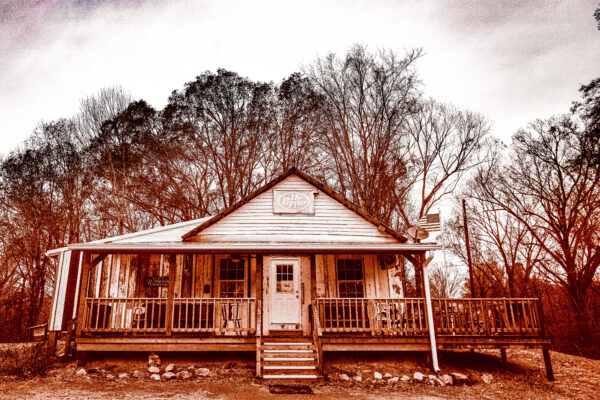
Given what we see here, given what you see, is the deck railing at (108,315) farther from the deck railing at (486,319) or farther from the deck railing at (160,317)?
the deck railing at (486,319)

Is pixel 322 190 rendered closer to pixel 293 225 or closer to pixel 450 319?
pixel 293 225

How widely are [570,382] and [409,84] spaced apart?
1596cm

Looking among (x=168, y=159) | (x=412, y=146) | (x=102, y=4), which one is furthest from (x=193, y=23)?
(x=412, y=146)

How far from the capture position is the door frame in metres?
11.2

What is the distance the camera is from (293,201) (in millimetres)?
12562

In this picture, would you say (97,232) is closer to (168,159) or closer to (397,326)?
(168,159)

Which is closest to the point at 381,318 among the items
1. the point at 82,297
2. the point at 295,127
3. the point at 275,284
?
the point at 275,284

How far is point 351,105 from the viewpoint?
21.8m

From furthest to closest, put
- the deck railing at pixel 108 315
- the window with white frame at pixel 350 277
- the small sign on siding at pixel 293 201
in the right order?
the small sign on siding at pixel 293 201 < the window with white frame at pixel 350 277 < the deck railing at pixel 108 315

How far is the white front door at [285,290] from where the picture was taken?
11.3 metres

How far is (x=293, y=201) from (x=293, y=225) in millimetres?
911

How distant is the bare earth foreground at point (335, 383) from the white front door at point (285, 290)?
5.21 feet

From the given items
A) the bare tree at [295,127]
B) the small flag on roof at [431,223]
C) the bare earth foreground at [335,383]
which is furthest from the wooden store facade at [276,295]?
the bare tree at [295,127]

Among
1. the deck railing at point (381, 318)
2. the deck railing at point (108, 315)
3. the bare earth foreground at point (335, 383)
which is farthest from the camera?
the deck railing at point (381, 318)
